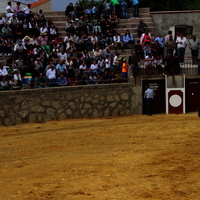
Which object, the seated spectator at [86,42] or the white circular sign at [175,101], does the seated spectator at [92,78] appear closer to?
the seated spectator at [86,42]

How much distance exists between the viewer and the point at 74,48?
33.1m

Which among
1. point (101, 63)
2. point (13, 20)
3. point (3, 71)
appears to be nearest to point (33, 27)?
point (13, 20)

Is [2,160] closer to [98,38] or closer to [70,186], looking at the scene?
[70,186]

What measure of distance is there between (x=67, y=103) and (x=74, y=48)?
4.08m

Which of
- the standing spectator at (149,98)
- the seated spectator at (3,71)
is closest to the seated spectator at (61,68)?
the seated spectator at (3,71)

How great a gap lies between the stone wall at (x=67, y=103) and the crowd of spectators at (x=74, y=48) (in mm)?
464

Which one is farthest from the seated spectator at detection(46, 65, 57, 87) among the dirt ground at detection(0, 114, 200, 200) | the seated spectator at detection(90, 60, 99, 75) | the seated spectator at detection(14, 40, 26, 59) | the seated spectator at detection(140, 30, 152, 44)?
the seated spectator at detection(140, 30, 152, 44)

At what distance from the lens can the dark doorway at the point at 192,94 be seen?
103 feet

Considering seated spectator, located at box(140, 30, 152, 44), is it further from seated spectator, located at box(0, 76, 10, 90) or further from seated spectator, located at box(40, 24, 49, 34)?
seated spectator, located at box(0, 76, 10, 90)

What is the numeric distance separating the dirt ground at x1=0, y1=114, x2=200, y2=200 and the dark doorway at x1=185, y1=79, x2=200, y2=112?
419 cm

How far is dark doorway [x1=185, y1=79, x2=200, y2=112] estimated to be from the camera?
3141 cm

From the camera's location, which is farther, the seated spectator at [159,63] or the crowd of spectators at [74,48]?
the seated spectator at [159,63]

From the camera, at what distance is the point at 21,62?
102 ft

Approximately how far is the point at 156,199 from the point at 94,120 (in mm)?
15616
